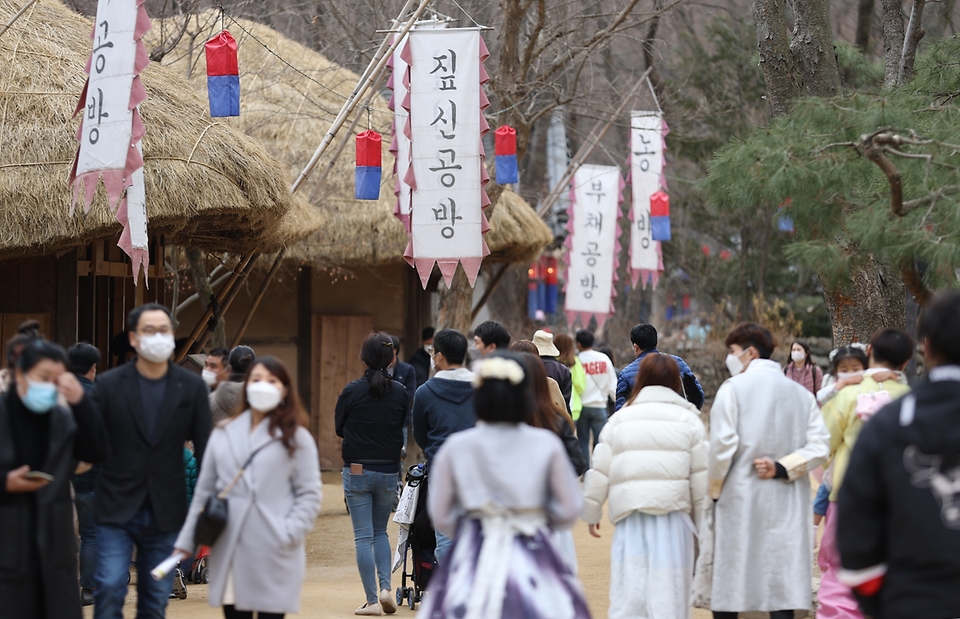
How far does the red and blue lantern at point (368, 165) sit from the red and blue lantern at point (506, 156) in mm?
1302

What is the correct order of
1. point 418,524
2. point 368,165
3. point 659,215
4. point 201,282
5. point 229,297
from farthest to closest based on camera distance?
1. point 659,215
2. point 201,282
3. point 229,297
4. point 368,165
5. point 418,524

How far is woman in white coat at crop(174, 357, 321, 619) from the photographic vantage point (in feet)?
14.7

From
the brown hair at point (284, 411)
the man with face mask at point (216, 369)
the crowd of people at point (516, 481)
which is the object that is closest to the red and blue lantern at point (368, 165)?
the man with face mask at point (216, 369)

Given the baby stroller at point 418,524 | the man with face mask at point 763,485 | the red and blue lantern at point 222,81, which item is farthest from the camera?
the red and blue lantern at point 222,81

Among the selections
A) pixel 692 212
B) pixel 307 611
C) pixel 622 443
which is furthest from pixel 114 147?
pixel 692 212

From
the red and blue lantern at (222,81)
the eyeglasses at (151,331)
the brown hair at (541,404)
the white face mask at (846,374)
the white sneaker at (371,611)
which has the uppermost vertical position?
the red and blue lantern at (222,81)

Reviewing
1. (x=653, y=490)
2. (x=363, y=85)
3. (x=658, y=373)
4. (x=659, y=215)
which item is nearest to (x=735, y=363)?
(x=658, y=373)

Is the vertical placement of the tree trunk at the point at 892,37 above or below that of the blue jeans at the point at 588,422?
above

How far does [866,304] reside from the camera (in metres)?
8.66

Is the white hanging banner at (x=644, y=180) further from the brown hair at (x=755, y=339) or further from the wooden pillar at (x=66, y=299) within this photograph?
the brown hair at (x=755, y=339)

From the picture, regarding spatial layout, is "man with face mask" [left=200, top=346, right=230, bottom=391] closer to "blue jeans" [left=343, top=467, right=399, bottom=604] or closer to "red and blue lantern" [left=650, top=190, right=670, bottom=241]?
"blue jeans" [left=343, top=467, right=399, bottom=604]

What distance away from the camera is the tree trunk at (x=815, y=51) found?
8.62 m

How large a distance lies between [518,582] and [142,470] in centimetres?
190

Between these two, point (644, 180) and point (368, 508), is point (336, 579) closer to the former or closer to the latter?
point (368, 508)
